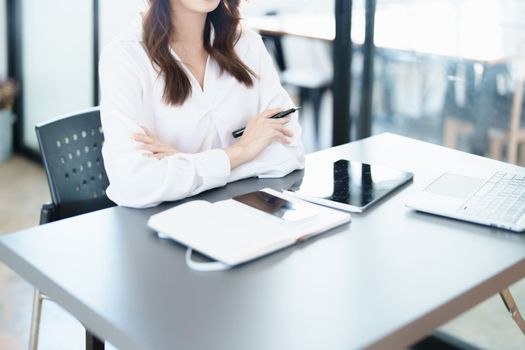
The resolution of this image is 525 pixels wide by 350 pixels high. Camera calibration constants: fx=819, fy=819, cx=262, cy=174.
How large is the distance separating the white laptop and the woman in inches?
13.7

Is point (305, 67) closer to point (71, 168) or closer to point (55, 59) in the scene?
point (71, 168)

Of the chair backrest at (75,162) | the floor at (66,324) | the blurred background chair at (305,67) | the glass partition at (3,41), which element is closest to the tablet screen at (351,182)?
the chair backrest at (75,162)

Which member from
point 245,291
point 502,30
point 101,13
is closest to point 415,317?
point 245,291

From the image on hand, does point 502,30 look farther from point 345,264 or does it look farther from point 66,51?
point 66,51

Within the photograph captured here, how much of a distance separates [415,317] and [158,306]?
1.28 feet

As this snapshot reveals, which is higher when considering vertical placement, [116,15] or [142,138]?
[116,15]

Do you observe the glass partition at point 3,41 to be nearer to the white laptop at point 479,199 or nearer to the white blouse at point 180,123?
the white blouse at point 180,123

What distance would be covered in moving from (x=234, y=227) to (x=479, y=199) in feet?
1.79

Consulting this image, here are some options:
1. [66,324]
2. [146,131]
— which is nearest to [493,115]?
[146,131]

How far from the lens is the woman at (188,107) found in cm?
174

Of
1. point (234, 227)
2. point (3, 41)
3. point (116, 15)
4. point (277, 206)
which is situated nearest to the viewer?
point (234, 227)

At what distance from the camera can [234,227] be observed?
1494 millimetres

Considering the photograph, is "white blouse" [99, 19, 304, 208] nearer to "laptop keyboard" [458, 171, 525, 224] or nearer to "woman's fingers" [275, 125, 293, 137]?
"woman's fingers" [275, 125, 293, 137]

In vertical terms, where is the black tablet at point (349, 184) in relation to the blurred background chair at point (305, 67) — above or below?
below
